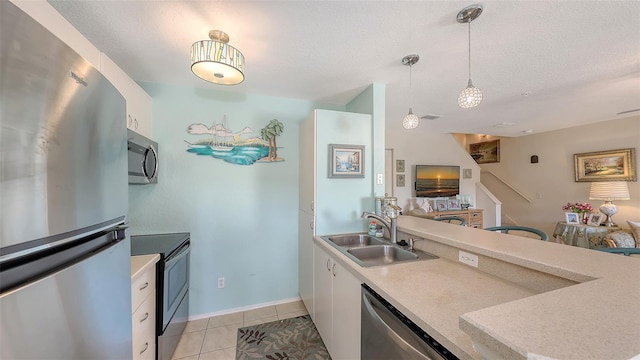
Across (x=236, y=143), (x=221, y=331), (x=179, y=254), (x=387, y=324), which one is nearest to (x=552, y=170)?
(x=387, y=324)

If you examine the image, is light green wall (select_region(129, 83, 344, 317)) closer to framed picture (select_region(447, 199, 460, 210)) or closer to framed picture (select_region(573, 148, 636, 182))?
framed picture (select_region(447, 199, 460, 210))

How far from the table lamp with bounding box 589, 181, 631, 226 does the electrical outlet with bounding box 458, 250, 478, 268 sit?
172 inches

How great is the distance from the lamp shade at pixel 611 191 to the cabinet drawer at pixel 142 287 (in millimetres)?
6324

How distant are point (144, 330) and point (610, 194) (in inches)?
252

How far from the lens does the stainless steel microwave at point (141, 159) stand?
63.8 inches

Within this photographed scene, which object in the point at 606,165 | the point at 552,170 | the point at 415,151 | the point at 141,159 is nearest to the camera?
the point at 141,159

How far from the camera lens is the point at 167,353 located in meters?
1.68

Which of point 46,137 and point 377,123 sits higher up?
point 377,123

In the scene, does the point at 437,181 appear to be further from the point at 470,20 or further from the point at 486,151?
the point at 470,20

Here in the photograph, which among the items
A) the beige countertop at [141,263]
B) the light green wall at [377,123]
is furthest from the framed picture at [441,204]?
the beige countertop at [141,263]

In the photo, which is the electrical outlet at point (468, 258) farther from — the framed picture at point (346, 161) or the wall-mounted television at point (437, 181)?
the wall-mounted television at point (437, 181)

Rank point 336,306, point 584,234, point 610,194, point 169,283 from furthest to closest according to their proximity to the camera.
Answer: point 610,194 → point 584,234 → point 169,283 → point 336,306

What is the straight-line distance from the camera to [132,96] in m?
1.86

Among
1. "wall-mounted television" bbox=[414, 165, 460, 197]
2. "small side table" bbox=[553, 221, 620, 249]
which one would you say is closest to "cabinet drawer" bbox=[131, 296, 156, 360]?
"wall-mounted television" bbox=[414, 165, 460, 197]
